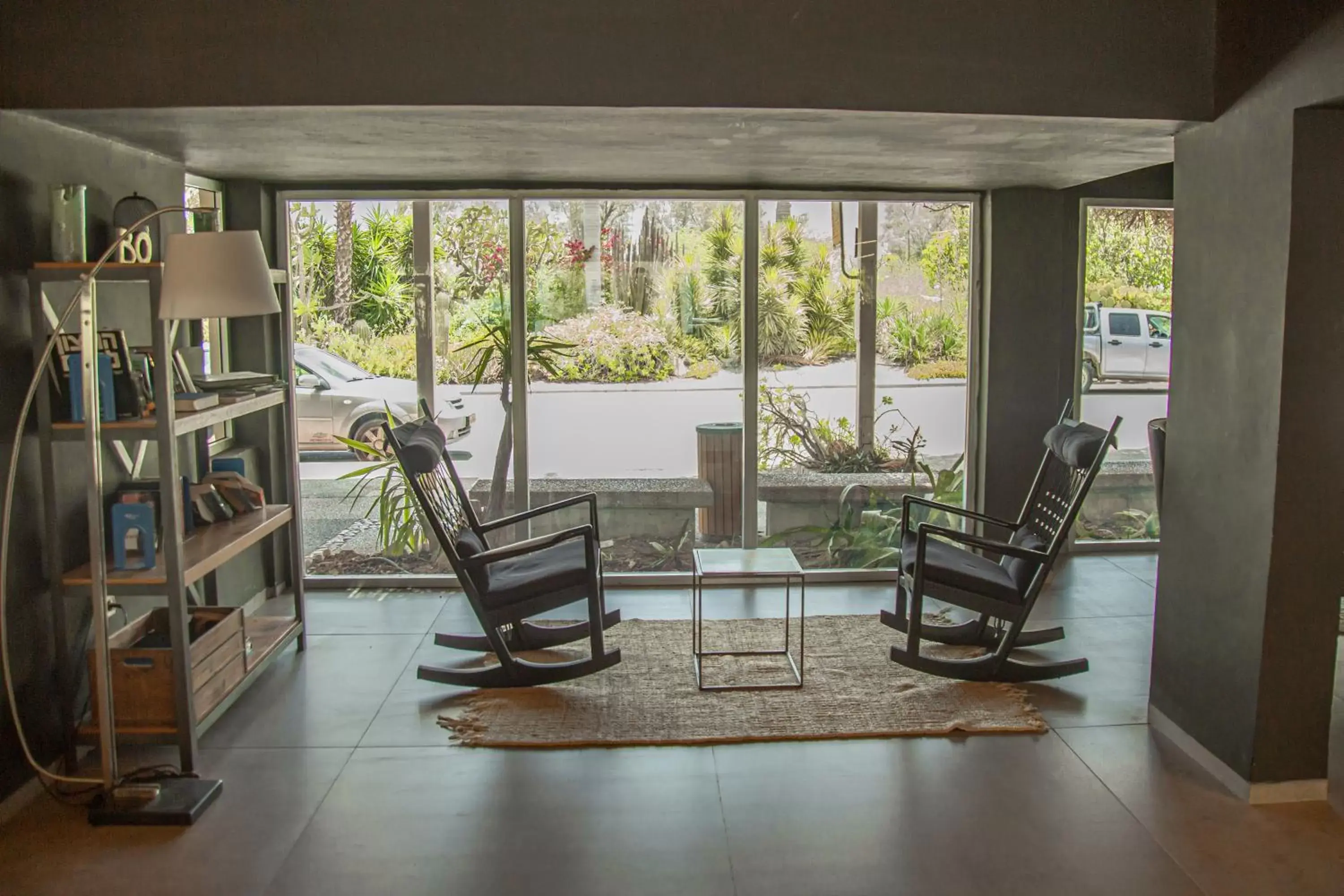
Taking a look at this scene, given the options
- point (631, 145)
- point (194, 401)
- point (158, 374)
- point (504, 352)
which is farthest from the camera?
point (504, 352)

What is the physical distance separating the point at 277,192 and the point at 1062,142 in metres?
3.90

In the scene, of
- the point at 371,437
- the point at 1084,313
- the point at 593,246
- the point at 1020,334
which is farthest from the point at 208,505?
the point at 1084,313

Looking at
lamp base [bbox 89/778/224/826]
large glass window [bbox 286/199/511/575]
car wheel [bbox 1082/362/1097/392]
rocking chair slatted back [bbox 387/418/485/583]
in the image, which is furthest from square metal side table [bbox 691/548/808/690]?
car wheel [bbox 1082/362/1097/392]

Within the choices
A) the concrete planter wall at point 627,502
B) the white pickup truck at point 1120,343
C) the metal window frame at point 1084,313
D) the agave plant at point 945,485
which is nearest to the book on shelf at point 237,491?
the concrete planter wall at point 627,502

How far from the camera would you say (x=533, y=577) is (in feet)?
14.1

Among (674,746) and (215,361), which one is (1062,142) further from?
(215,361)

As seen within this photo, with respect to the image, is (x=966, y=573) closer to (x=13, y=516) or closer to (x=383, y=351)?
(x=383, y=351)

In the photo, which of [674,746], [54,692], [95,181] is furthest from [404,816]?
[95,181]

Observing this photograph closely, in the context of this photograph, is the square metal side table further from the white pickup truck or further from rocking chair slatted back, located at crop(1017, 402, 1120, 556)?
the white pickup truck

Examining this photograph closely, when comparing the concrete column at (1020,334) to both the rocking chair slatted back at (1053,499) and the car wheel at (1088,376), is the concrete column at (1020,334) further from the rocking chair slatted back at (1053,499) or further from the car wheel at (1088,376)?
the rocking chair slatted back at (1053,499)

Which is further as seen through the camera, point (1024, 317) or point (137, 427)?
point (1024, 317)

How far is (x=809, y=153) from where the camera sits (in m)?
4.46

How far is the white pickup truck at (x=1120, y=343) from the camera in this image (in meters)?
6.34

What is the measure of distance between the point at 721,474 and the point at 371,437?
1937 millimetres
